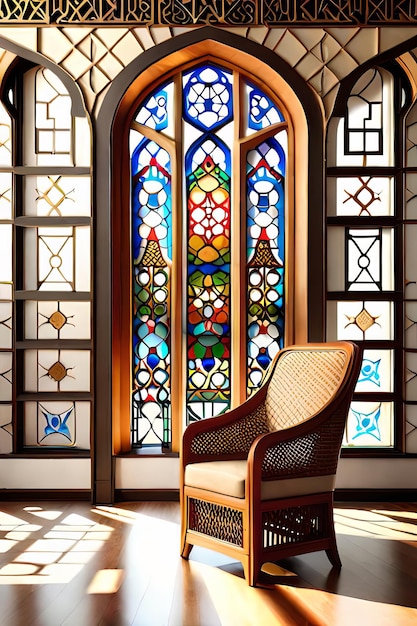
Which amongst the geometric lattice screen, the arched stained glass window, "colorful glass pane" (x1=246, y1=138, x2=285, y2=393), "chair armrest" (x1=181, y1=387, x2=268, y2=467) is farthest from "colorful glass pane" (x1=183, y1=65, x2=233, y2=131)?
"chair armrest" (x1=181, y1=387, x2=268, y2=467)

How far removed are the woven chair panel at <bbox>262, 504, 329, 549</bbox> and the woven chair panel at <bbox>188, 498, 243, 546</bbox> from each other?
0.12 m

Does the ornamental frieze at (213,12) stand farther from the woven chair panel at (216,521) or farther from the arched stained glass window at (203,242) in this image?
the woven chair panel at (216,521)

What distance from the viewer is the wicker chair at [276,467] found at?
9.36 feet

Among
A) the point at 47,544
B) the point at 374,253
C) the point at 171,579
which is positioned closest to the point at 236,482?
the point at 171,579

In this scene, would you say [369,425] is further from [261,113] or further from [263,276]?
[261,113]

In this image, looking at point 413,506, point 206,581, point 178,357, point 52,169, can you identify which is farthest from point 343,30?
point 206,581

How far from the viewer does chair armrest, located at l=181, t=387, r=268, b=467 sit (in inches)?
127

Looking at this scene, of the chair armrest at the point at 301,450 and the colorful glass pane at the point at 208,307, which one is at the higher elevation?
the colorful glass pane at the point at 208,307

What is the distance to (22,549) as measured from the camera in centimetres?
325

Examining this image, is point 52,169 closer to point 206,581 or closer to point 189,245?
point 189,245

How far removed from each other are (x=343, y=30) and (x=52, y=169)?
2.09m

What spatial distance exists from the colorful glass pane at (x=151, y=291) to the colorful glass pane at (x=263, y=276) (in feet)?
1.84

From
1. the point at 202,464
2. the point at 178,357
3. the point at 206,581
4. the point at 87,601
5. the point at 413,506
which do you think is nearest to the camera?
the point at 87,601

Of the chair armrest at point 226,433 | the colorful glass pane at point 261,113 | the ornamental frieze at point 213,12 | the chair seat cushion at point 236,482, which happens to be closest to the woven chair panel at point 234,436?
the chair armrest at point 226,433
